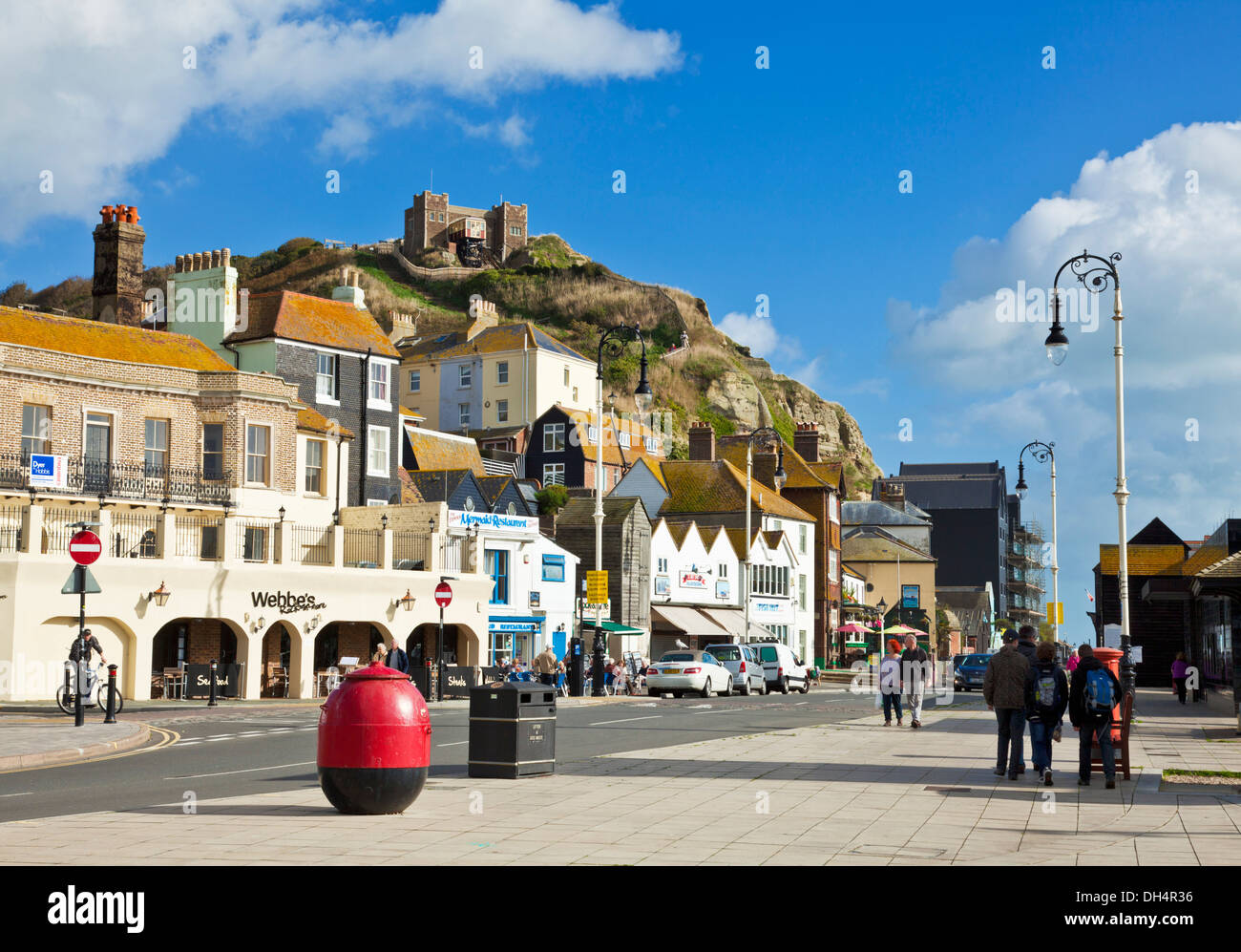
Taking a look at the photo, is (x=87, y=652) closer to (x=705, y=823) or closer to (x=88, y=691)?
(x=88, y=691)

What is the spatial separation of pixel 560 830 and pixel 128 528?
107 feet

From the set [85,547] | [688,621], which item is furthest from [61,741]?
[688,621]

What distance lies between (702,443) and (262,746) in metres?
60.2

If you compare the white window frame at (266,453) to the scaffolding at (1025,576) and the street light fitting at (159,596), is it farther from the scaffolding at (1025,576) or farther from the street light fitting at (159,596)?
the scaffolding at (1025,576)

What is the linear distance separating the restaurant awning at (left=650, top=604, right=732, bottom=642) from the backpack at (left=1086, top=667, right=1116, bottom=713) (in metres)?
45.7

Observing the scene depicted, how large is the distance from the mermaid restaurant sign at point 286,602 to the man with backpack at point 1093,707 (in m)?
27.9

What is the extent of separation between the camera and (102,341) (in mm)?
44062

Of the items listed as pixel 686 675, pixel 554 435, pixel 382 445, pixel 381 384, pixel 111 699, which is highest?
pixel 554 435

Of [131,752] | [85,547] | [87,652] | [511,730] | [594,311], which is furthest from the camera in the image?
[594,311]

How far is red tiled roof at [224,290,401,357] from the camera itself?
50188 mm

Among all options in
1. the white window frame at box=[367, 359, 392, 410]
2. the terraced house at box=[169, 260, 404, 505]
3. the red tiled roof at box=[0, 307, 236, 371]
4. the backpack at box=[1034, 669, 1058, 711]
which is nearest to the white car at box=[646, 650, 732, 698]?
the terraced house at box=[169, 260, 404, 505]

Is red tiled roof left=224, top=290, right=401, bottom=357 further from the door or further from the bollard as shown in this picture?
the bollard

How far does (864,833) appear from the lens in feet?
37.2
